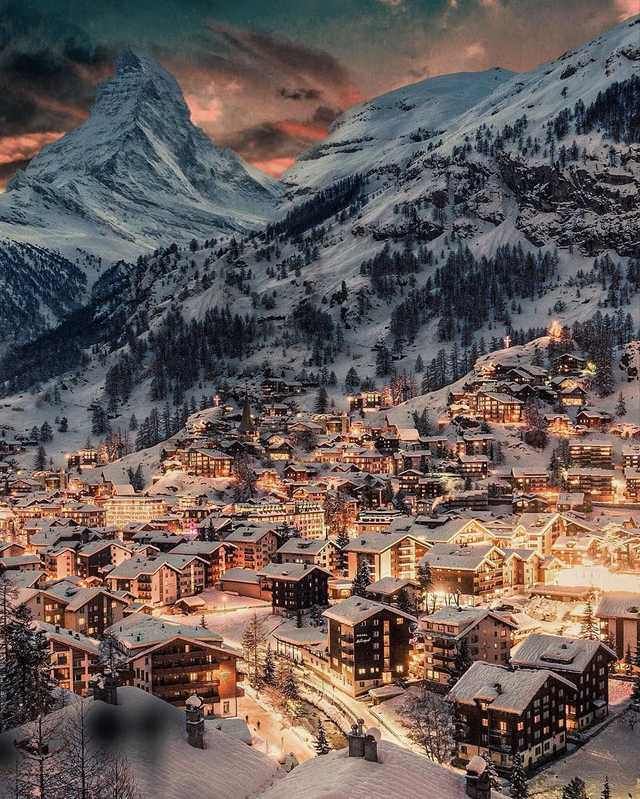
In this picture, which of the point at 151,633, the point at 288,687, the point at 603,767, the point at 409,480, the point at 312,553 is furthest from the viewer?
the point at 409,480

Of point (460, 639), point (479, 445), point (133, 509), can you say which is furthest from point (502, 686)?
point (133, 509)

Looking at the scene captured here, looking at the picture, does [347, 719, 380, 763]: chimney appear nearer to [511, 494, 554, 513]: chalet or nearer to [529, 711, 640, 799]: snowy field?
[529, 711, 640, 799]: snowy field

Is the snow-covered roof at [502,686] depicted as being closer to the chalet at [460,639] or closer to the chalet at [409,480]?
the chalet at [460,639]

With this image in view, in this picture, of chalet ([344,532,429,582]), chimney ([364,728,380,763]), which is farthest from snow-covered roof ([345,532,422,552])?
chimney ([364,728,380,763])

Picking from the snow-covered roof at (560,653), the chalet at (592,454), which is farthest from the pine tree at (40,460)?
the snow-covered roof at (560,653)

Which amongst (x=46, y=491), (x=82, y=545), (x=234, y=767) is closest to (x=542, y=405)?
(x=82, y=545)

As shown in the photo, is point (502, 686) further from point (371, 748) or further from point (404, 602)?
point (371, 748)
